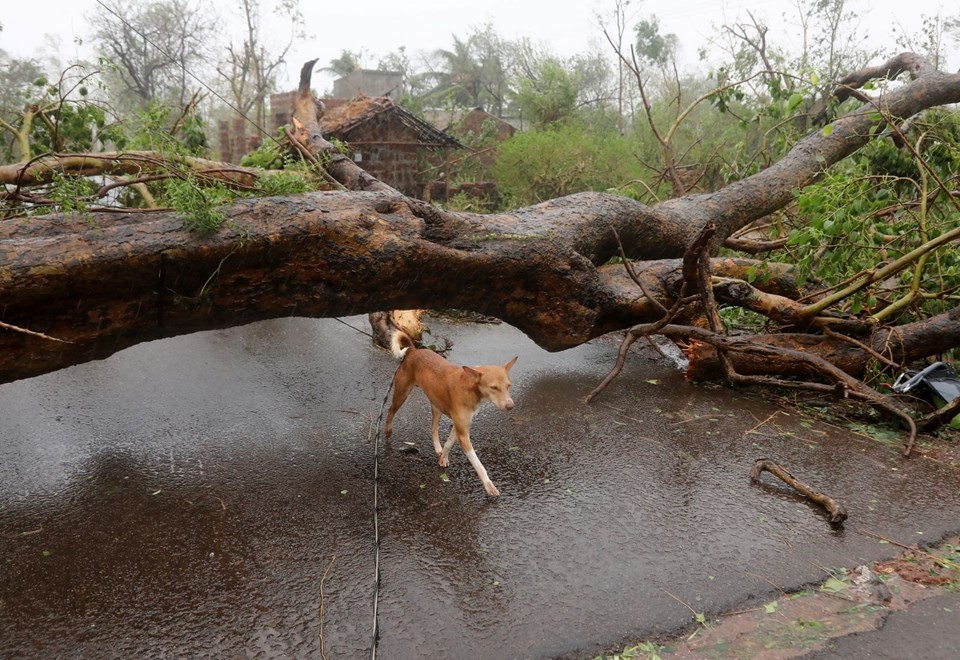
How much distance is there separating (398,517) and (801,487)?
2.39m

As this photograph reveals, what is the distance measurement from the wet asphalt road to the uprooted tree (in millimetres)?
788

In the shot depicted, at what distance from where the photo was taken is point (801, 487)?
13.0 feet

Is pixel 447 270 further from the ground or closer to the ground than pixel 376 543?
further from the ground

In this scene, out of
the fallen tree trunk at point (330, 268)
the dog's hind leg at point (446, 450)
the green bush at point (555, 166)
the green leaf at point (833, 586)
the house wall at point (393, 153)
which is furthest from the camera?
the house wall at point (393, 153)

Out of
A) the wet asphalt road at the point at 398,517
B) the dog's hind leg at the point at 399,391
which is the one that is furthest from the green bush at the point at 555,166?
the dog's hind leg at the point at 399,391

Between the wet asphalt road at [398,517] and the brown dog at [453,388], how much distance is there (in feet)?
0.76

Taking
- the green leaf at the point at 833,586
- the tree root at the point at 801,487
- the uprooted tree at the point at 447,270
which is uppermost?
the uprooted tree at the point at 447,270

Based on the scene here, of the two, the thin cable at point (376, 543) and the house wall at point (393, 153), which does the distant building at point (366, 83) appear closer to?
the house wall at point (393, 153)

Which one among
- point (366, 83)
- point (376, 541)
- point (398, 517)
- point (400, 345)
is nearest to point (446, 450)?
point (398, 517)

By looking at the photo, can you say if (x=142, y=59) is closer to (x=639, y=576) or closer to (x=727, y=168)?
(x=727, y=168)

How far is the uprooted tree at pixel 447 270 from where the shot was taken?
13.0 feet

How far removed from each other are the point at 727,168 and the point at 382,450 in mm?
7245

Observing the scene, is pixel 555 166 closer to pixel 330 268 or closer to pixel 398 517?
pixel 330 268

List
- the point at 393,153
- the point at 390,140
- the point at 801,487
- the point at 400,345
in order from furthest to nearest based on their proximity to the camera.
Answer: the point at 393,153
the point at 390,140
the point at 400,345
the point at 801,487
